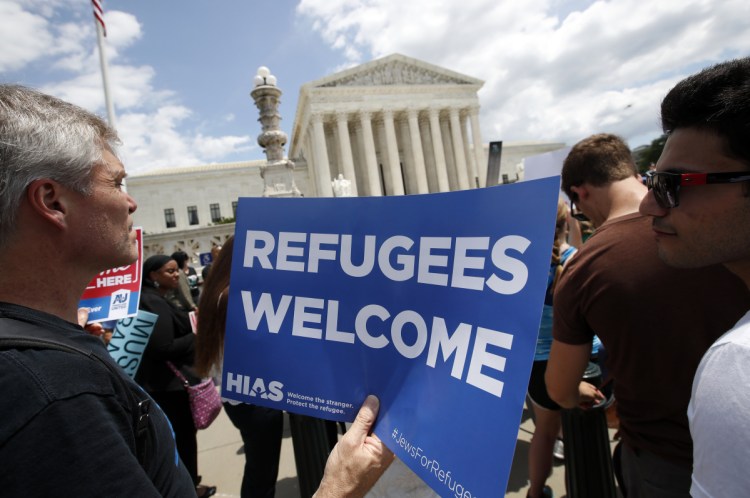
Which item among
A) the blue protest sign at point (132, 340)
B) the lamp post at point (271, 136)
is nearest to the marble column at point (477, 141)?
the lamp post at point (271, 136)

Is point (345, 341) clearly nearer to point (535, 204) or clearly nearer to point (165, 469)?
point (165, 469)

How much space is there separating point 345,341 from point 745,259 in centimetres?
106

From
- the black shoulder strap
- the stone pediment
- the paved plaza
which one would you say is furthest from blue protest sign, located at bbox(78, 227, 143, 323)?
the stone pediment

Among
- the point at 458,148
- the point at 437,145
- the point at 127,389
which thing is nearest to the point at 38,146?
the point at 127,389

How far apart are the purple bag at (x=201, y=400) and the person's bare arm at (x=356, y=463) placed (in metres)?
2.17

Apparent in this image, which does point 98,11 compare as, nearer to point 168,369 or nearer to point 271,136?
point 271,136

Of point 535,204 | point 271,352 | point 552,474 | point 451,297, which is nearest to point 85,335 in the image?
point 271,352

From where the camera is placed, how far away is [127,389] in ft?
2.94

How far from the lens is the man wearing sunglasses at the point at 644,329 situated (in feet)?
4.71

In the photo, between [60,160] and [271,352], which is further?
[271,352]

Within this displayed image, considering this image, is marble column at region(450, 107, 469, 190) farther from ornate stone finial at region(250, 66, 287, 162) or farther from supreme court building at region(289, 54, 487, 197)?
ornate stone finial at region(250, 66, 287, 162)

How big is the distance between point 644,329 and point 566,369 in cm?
40

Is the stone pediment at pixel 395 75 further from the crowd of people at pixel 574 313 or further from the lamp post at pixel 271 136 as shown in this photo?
the crowd of people at pixel 574 313

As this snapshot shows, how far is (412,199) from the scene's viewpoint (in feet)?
4.03
